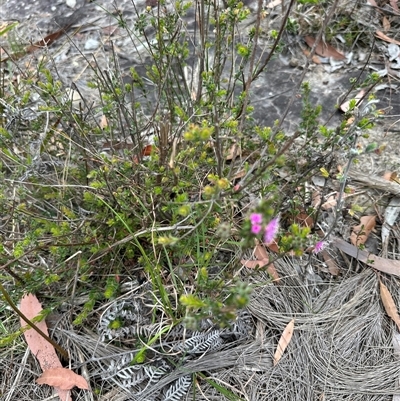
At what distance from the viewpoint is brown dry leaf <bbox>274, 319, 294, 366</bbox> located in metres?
1.80

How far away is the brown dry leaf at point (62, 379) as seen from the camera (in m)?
1.73

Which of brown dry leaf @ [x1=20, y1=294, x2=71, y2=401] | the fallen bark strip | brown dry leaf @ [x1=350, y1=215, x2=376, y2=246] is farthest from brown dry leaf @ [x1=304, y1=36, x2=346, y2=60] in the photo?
brown dry leaf @ [x1=20, y1=294, x2=71, y2=401]

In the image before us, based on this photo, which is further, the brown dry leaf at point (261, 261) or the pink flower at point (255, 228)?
the brown dry leaf at point (261, 261)

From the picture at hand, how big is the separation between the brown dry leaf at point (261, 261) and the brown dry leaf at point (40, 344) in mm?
882

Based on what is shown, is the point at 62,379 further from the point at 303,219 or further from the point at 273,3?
the point at 273,3

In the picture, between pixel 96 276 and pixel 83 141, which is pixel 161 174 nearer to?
pixel 83 141

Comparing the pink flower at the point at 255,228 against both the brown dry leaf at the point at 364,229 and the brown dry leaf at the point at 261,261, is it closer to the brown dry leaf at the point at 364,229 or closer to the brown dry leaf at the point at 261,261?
the brown dry leaf at the point at 261,261

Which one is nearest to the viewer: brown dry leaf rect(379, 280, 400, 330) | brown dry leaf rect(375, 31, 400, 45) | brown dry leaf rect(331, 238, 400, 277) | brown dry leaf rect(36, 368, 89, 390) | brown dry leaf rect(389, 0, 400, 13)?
brown dry leaf rect(36, 368, 89, 390)

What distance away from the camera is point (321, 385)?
176 centimetres

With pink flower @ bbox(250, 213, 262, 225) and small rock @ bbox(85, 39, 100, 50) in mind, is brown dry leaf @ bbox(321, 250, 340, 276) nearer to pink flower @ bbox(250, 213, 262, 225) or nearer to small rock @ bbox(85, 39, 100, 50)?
pink flower @ bbox(250, 213, 262, 225)

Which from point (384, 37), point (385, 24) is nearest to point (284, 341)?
point (384, 37)

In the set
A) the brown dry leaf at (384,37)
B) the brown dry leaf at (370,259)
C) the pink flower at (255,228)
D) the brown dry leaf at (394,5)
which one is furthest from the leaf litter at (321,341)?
the brown dry leaf at (394,5)

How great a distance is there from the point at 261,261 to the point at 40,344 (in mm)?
1012

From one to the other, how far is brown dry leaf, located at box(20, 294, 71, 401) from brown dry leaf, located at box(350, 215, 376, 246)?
1.42 meters
